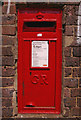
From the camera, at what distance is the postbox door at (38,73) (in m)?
2.76

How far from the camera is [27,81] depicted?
9.21ft

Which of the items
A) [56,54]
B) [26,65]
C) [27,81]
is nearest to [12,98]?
[27,81]

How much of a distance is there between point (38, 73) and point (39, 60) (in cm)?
23

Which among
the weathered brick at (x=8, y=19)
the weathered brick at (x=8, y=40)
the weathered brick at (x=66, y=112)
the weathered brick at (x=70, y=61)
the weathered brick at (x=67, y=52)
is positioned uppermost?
the weathered brick at (x=8, y=19)

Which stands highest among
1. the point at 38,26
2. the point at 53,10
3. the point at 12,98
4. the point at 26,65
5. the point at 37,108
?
the point at 53,10

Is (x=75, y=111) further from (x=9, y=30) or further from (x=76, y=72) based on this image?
(x=9, y=30)

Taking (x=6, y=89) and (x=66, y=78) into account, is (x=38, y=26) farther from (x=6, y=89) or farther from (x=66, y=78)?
(x=6, y=89)

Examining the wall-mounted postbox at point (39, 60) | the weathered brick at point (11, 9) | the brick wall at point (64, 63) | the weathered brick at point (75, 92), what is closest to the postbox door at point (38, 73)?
the wall-mounted postbox at point (39, 60)

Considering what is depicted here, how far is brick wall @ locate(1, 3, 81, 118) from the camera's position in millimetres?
2670

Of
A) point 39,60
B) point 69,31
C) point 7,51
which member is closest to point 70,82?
point 39,60

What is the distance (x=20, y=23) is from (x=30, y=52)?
1.73 ft

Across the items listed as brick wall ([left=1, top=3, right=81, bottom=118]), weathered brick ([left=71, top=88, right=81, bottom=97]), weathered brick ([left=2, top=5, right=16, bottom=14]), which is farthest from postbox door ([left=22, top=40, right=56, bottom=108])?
weathered brick ([left=2, top=5, right=16, bottom=14])

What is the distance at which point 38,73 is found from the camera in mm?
2795

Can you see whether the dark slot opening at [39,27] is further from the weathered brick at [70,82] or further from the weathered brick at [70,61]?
the weathered brick at [70,82]
